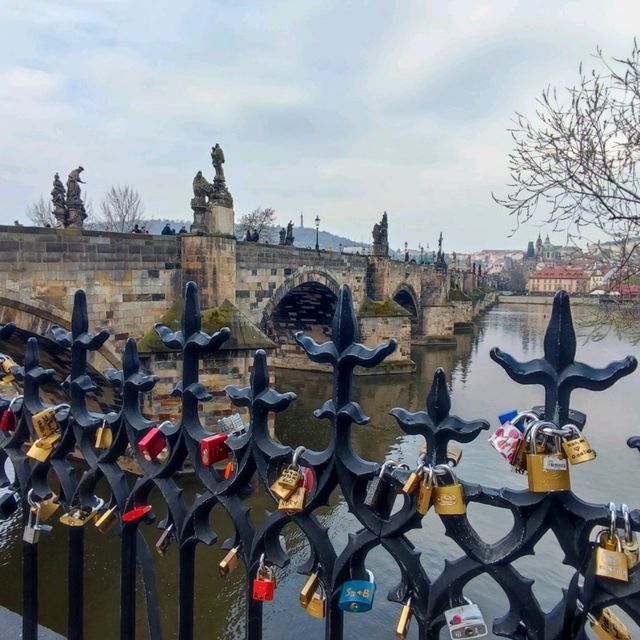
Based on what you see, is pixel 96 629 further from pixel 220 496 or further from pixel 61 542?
pixel 220 496

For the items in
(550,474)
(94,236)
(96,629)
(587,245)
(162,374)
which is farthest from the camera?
(162,374)

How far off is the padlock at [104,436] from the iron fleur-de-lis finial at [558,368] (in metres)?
1.42

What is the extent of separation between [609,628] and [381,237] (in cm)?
2732

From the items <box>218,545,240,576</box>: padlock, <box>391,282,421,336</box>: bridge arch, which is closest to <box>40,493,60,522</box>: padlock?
<box>218,545,240,576</box>: padlock

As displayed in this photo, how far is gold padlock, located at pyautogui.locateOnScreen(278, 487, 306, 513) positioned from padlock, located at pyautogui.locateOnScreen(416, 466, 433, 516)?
0.37m

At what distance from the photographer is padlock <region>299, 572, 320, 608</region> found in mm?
1749

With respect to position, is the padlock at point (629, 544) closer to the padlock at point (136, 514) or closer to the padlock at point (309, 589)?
the padlock at point (309, 589)

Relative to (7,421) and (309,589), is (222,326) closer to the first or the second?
(7,421)

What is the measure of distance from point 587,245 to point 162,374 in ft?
27.1

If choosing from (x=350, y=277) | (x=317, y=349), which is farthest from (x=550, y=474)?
(x=350, y=277)

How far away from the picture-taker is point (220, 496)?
1858mm

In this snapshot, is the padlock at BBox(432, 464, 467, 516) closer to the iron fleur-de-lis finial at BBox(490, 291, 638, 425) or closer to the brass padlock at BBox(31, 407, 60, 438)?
the iron fleur-de-lis finial at BBox(490, 291, 638, 425)

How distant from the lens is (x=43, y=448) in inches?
85.8

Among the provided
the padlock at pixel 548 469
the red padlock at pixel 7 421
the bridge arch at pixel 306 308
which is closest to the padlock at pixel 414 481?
the padlock at pixel 548 469
